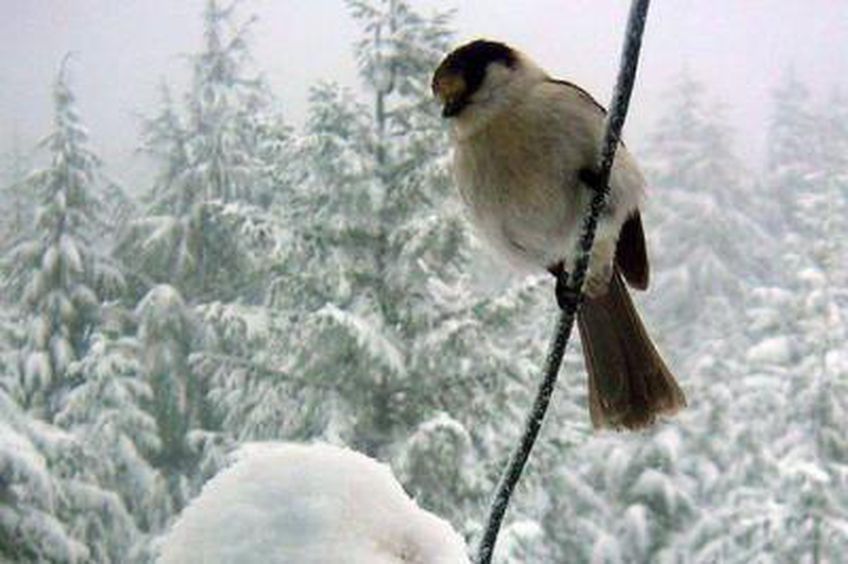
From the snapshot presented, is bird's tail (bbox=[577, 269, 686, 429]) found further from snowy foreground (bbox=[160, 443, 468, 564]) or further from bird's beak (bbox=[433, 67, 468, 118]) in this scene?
snowy foreground (bbox=[160, 443, 468, 564])

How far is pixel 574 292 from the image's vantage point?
1.37 metres

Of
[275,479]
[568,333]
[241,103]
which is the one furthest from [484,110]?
[241,103]

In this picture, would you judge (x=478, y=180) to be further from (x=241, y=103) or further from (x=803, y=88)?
(x=803, y=88)

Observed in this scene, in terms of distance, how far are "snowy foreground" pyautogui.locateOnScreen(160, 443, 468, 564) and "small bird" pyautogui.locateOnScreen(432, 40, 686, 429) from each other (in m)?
1.61

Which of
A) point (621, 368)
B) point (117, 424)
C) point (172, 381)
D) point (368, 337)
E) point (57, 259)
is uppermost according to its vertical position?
point (621, 368)

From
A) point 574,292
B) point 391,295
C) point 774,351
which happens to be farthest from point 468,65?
point 774,351

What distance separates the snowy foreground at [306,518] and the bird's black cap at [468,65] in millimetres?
2025

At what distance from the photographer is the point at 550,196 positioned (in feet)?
9.65

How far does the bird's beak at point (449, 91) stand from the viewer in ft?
10.00

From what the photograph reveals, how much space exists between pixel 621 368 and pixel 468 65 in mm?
918

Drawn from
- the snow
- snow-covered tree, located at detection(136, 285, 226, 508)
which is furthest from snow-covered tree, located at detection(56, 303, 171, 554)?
the snow

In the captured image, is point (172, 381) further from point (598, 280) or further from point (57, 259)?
point (598, 280)

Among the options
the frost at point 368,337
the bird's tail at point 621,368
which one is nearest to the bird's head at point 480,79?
the bird's tail at point 621,368

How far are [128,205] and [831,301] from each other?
1474 cm
